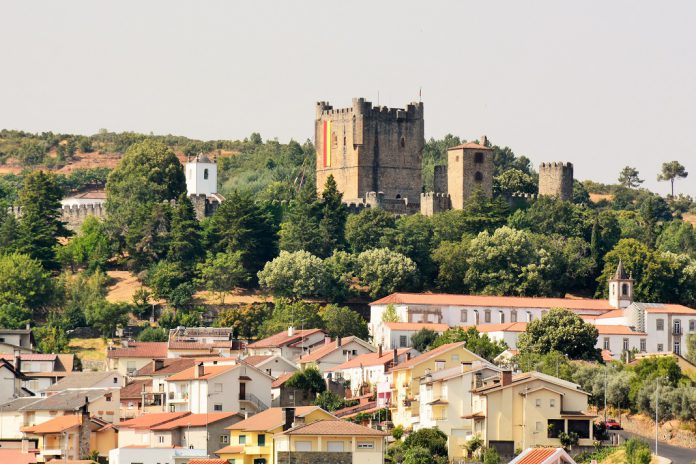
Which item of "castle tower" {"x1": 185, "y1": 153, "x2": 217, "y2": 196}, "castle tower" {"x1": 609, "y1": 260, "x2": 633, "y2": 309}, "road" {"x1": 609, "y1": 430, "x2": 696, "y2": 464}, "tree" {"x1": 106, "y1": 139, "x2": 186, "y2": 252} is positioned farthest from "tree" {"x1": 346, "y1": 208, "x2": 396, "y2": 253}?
"road" {"x1": 609, "y1": 430, "x2": 696, "y2": 464}

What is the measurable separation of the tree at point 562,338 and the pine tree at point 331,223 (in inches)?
877

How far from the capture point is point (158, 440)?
73.4m

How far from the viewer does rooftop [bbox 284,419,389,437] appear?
67125 millimetres

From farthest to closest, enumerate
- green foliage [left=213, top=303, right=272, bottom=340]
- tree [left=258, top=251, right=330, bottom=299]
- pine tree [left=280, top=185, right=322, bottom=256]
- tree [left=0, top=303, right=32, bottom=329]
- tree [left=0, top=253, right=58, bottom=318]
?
pine tree [left=280, top=185, right=322, bottom=256] → tree [left=0, top=253, right=58, bottom=318] → tree [left=258, top=251, right=330, bottom=299] → tree [left=0, top=303, right=32, bottom=329] → green foliage [left=213, top=303, right=272, bottom=340]

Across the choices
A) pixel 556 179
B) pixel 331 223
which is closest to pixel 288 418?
pixel 331 223

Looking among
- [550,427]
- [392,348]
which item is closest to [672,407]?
[550,427]

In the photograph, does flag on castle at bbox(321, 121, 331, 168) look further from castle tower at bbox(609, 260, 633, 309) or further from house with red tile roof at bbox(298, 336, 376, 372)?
house with red tile roof at bbox(298, 336, 376, 372)

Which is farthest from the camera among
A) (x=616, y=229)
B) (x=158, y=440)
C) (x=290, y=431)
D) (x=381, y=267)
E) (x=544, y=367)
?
(x=616, y=229)

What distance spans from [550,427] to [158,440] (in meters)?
14.4

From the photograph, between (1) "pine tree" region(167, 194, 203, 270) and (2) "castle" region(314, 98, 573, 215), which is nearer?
(1) "pine tree" region(167, 194, 203, 270)

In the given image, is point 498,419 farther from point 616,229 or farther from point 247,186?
point 247,186

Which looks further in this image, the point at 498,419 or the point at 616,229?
the point at 616,229

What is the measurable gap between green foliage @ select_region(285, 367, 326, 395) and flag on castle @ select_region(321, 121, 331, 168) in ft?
134

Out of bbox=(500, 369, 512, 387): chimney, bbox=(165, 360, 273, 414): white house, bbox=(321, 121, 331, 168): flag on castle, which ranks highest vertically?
bbox=(321, 121, 331, 168): flag on castle
